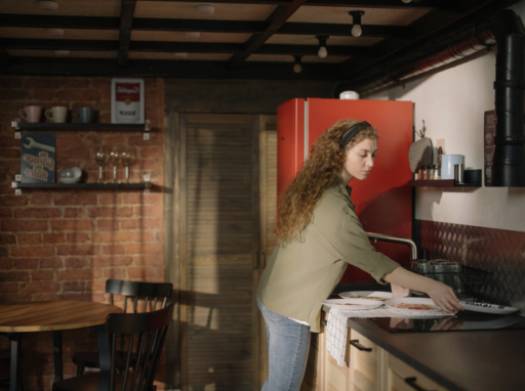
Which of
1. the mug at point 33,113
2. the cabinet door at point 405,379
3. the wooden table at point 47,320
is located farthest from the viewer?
the mug at point 33,113

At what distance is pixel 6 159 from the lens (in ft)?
16.4

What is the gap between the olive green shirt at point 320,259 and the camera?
2820 mm

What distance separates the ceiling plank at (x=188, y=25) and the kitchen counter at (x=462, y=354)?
→ 5.74 feet

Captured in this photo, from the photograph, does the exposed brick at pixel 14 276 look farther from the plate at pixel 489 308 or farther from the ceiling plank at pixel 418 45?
the plate at pixel 489 308

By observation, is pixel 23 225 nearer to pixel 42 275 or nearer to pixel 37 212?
pixel 37 212

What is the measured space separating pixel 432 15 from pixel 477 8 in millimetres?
450

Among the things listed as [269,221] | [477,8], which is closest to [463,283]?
[477,8]

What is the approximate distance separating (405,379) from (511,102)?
1181 millimetres

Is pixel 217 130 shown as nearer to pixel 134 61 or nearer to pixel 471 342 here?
pixel 134 61

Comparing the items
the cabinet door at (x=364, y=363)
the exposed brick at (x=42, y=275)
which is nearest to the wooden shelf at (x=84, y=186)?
the exposed brick at (x=42, y=275)

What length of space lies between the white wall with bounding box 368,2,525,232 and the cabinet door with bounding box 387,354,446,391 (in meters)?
0.90

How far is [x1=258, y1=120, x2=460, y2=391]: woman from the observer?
9.28 feet

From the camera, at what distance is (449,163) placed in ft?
11.2

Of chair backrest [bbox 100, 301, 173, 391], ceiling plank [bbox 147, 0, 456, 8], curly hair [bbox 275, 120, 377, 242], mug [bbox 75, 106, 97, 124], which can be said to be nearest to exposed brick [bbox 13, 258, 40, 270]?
mug [bbox 75, 106, 97, 124]
